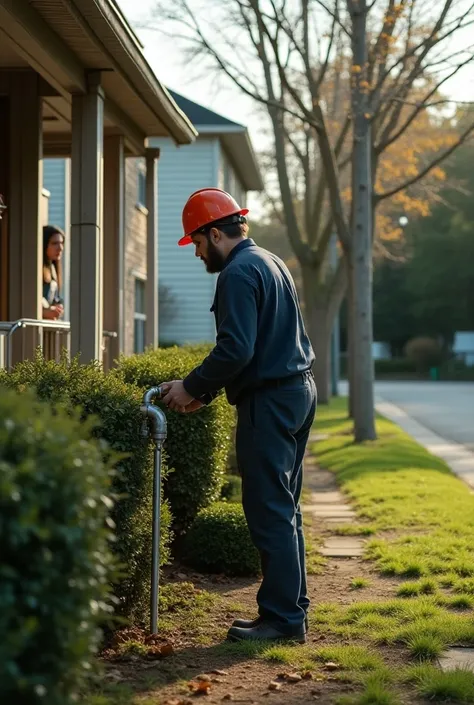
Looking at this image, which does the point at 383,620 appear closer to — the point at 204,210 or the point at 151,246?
the point at 204,210

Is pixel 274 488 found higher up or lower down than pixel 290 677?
higher up

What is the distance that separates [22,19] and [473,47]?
8437mm

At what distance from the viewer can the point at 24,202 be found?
37.1 ft

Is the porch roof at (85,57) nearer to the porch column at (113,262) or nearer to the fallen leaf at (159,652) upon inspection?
the porch column at (113,262)

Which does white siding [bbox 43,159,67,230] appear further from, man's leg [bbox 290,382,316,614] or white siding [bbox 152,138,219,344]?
man's leg [bbox 290,382,316,614]

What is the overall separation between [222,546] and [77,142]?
13.1ft

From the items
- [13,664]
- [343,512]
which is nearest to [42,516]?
[13,664]

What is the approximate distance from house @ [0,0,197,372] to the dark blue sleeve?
2.99 metres

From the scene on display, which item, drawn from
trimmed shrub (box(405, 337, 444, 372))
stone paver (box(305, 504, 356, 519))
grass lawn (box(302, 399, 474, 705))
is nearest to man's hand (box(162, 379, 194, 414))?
grass lawn (box(302, 399, 474, 705))

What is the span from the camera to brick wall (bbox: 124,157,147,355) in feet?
68.4

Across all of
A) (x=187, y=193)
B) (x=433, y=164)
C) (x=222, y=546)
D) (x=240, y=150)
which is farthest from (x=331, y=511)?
(x=240, y=150)

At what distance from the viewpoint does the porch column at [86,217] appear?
9711 millimetres

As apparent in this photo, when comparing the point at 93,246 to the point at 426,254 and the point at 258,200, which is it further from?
the point at 426,254

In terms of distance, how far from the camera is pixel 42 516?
3066 millimetres
